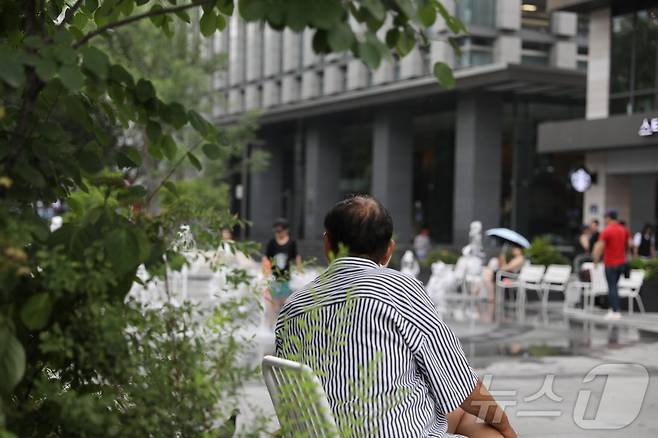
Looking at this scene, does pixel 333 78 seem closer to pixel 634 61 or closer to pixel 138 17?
pixel 634 61

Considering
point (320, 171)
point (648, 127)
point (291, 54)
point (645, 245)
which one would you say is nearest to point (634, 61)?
point (648, 127)

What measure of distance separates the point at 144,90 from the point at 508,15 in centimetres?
4129

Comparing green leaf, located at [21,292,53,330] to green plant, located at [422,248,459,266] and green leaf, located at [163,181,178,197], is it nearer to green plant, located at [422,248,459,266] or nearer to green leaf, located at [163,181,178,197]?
green leaf, located at [163,181,178,197]

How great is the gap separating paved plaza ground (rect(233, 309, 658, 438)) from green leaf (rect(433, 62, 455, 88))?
3.28 feet

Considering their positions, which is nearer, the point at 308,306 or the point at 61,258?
the point at 61,258

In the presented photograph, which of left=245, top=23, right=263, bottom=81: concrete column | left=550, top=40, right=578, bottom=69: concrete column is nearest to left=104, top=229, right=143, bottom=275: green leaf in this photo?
left=550, top=40, right=578, bottom=69: concrete column

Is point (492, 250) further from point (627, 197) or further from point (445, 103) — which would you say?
point (445, 103)

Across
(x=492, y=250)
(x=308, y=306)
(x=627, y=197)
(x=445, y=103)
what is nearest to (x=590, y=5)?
(x=627, y=197)

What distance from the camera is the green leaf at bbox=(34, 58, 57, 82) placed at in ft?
8.30

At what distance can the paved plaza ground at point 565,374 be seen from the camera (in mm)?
8086

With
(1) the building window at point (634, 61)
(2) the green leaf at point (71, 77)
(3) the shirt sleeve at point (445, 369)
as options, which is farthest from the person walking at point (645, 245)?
(2) the green leaf at point (71, 77)

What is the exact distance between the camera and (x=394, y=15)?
8.98 feet

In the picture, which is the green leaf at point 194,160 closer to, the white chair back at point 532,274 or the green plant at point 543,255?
Answer: the white chair back at point 532,274

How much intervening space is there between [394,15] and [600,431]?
588 centimetres
